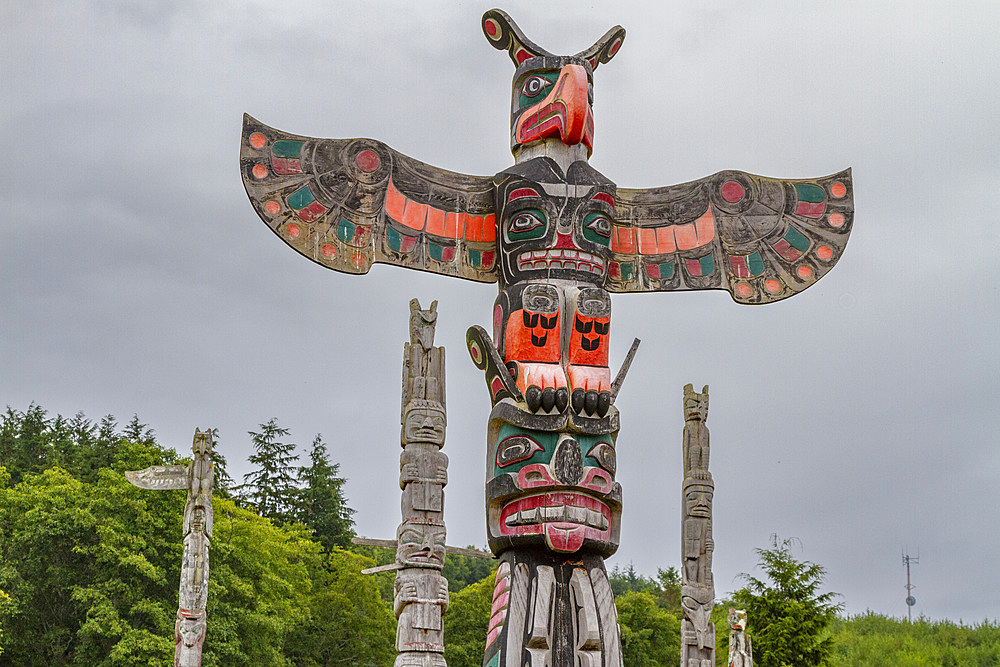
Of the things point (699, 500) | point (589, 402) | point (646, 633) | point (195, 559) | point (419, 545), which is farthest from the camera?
point (646, 633)

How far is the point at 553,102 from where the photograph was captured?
1134 centimetres

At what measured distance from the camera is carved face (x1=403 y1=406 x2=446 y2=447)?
8.41 m

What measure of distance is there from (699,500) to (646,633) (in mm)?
19136

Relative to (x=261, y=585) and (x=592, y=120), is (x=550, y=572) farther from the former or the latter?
(x=261, y=585)

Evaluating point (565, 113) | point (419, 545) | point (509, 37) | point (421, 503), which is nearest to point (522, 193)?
point (565, 113)

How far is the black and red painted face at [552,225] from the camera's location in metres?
10.8

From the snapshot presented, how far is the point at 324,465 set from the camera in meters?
33.1

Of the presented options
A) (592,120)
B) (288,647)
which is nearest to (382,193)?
(592,120)

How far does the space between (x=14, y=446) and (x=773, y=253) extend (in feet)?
81.6

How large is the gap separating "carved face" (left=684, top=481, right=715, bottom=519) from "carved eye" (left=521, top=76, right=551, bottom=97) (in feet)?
14.3

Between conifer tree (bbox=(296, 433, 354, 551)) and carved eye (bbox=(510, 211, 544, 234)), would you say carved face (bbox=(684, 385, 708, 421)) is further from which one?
conifer tree (bbox=(296, 433, 354, 551))

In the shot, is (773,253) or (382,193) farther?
(773,253)

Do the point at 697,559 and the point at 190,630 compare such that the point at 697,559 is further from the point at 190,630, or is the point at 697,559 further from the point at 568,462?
the point at 190,630

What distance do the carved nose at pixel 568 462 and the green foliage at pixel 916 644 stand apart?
1648 cm
